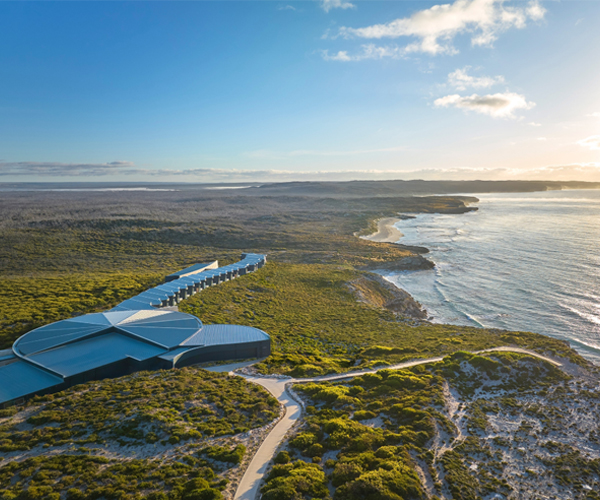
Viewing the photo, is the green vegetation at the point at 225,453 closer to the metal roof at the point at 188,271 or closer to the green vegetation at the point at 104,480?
the green vegetation at the point at 104,480

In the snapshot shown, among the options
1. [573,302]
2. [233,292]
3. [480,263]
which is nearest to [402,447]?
[233,292]

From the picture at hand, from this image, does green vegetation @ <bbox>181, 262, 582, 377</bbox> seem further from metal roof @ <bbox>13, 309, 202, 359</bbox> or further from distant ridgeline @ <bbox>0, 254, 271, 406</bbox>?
metal roof @ <bbox>13, 309, 202, 359</bbox>

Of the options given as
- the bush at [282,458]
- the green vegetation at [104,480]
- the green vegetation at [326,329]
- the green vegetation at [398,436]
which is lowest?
the green vegetation at [326,329]

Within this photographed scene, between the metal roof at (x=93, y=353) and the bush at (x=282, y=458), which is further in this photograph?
the metal roof at (x=93, y=353)

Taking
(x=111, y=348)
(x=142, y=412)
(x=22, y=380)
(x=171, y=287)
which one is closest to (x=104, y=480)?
(x=142, y=412)

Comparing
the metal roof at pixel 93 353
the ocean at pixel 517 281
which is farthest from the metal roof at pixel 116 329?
the ocean at pixel 517 281

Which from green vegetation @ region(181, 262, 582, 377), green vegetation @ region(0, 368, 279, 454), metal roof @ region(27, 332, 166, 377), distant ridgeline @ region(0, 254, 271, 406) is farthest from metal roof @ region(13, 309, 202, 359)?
green vegetation @ region(181, 262, 582, 377)
